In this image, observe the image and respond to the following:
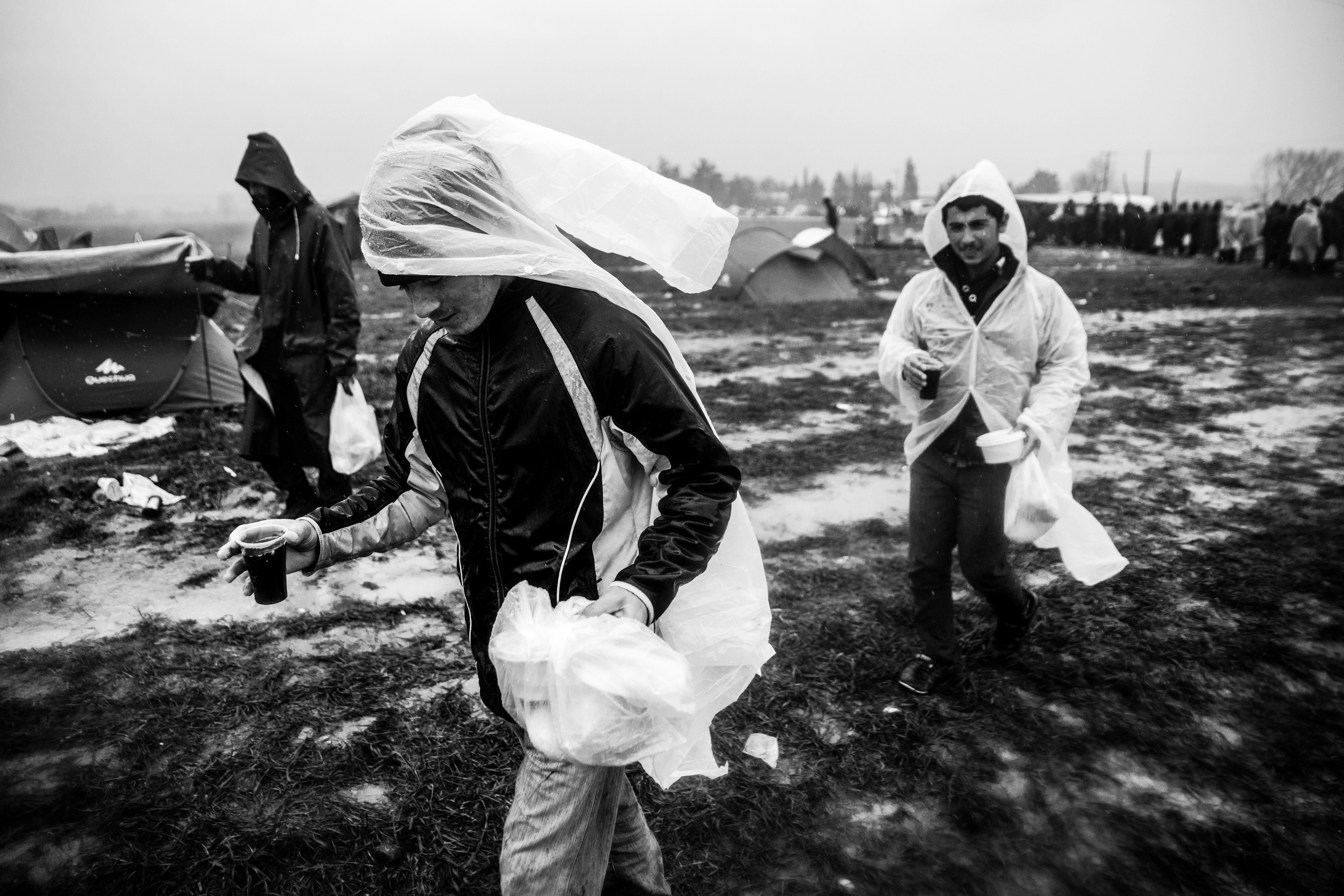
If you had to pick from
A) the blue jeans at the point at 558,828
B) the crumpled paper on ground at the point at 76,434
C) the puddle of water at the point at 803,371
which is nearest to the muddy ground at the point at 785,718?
the crumpled paper on ground at the point at 76,434

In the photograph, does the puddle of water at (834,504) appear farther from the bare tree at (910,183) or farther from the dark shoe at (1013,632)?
the bare tree at (910,183)

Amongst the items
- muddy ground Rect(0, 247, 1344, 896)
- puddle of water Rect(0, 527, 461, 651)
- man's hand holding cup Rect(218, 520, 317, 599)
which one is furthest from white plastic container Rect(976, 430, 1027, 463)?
puddle of water Rect(0, 527, 461, 651)

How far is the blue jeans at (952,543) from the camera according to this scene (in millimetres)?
2832

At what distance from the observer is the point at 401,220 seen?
4.72ft

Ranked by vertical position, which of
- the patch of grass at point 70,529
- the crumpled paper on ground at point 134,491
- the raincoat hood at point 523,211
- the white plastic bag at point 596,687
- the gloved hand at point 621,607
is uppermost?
the raincoat hood at point 523,211

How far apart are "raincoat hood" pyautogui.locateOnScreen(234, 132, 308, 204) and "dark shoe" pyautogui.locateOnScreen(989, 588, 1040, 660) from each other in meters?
3.73

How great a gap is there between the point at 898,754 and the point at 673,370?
1.74m

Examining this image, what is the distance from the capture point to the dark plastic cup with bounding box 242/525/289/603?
161cm

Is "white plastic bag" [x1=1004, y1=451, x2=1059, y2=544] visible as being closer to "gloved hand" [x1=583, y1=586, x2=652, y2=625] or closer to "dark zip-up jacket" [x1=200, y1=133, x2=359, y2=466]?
"gloved hand" [x1=583, y1=586, x2=652, y2=625]

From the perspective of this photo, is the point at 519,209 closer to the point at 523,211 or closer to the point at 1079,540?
the point at 523,211

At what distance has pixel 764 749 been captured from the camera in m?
2.69

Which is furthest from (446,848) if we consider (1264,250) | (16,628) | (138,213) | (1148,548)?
(1264,250)

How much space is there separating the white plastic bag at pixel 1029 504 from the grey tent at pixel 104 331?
587 cm

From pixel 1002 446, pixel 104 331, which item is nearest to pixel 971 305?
pixel 1002 446
